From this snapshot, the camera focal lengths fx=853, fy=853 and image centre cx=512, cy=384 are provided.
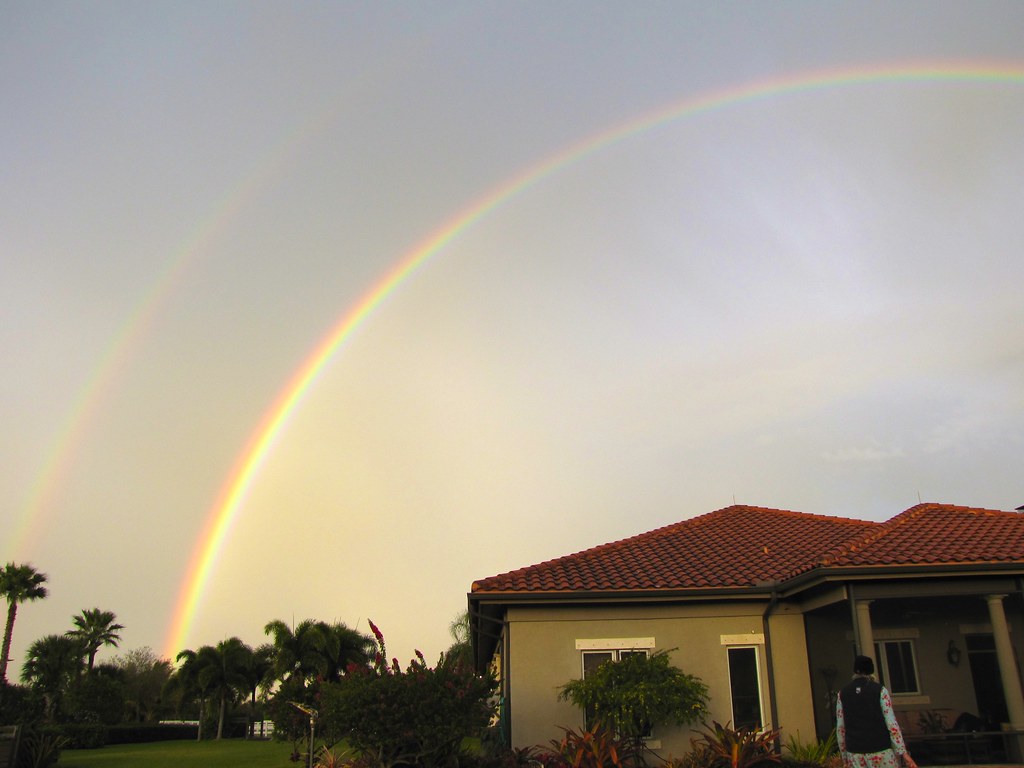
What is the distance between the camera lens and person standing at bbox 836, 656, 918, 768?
707 centimetres

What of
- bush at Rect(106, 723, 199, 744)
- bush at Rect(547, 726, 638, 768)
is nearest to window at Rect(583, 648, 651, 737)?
bush at Rect(547, 726, 638, 768)

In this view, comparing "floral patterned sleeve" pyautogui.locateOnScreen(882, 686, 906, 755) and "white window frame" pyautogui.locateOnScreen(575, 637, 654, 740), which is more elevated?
"white window frame" pyautogui.locateOnScreen(575, 637, 654, 740)

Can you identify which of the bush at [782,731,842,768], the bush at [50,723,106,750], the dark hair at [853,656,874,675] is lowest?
the bush at [50,723,106,750]

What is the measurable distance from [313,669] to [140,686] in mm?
30326

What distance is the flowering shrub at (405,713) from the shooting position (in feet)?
34.6

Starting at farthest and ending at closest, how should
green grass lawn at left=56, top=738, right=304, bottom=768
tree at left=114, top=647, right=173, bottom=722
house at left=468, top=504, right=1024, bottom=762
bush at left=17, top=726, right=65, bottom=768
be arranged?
tree at left=114, top=647, right=173, bottom=722, green grass lawn at left=56, top=738, right=304, bottom=768, bush at left=17, top=726, right=65, bottom=768, house at left=468, top=504, right=1024, bottom=762

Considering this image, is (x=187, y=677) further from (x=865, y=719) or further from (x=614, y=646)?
(x=865, y=719)

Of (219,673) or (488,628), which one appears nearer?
(488,628)

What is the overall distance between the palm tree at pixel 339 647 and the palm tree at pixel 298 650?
230mm

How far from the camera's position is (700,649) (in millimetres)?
13828

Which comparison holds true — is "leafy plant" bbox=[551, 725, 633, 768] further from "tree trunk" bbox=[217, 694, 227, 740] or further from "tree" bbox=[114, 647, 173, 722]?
"tree" bbox=[114, 647, 173, 722]

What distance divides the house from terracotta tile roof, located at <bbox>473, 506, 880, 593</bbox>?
63 mm

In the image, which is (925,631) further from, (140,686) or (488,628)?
(140,686)

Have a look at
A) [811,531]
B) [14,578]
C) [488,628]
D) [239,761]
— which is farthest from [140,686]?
[811,531]
